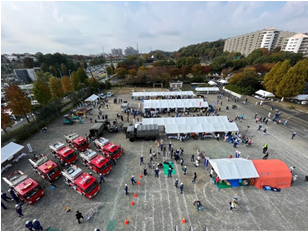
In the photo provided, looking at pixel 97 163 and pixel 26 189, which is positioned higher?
pixel 97 163

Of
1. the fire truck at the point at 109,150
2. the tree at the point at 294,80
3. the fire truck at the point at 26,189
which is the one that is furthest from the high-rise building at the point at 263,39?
the fire truck at the point at 26,189

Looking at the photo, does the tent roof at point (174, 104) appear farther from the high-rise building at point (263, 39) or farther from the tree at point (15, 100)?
the high-rise building at point (263, 39)

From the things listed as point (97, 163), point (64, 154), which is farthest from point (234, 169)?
point (64, 154)

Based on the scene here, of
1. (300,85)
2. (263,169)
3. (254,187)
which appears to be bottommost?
(254,187)

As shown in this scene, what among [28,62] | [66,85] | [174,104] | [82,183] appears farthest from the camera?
[28,62]

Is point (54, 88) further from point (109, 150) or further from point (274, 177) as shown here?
point (274, 177)

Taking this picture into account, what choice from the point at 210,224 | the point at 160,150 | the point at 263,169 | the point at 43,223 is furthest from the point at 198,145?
the point at 43,223

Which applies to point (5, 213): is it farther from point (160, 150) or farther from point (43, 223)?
point (160, 150)
